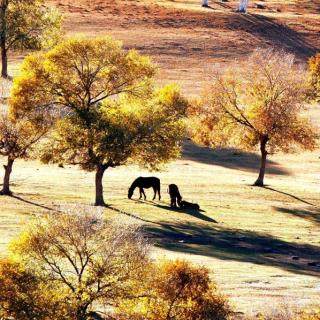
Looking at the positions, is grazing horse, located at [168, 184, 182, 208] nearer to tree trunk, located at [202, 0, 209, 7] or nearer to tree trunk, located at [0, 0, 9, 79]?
tree trunk, located at [0, 0, 9, 79]

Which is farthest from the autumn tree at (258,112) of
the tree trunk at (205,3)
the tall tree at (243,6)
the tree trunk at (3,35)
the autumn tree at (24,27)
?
the tree trunk at (205,3)

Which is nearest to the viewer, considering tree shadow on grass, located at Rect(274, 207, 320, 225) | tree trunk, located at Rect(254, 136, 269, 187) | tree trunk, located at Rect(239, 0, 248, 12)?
tree shadow on grass, located at Rect(274, 207, 320, 225)

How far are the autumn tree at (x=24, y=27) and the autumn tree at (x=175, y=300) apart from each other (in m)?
71.9

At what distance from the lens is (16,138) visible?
230 feet

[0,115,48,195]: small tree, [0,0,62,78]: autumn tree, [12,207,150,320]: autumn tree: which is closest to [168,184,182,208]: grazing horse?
[0,115,48,195]: small tree

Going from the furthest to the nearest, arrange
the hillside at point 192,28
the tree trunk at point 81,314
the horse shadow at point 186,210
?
1. the hillside at point 192,28
2. the horse shadow at point 186,210
3. the tree trunk at point 81,314

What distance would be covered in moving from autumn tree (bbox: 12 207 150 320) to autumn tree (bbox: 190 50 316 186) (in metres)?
36.7

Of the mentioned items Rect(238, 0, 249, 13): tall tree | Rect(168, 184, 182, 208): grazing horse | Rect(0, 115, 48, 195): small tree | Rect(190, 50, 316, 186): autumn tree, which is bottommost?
Rect(168, 184, 182, 208): grazing horse

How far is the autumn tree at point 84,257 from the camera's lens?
1660 inches

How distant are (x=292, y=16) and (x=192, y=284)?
110543mm

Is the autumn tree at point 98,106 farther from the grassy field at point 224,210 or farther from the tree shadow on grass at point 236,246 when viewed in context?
the tree shadow on grass at point 236,246

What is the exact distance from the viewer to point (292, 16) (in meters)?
150

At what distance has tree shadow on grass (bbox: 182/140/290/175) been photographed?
88.0 m

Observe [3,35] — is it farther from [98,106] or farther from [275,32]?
[98,106]
